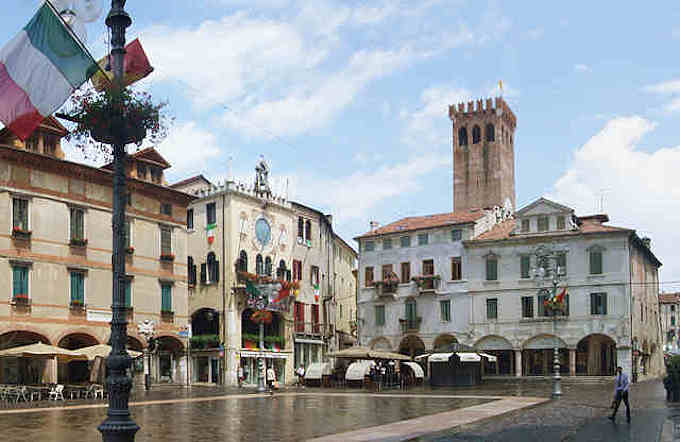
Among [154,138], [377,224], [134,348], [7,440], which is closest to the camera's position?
[154,138]

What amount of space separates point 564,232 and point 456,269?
829 centimetres

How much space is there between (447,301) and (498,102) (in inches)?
1891

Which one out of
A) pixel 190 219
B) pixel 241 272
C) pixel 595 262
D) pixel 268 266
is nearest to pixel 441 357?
pixel 595 262

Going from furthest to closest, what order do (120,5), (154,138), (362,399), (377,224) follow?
(377,224), (362,399), (154,138), (120,5)

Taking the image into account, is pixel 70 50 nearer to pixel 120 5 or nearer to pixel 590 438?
pixel 120 5

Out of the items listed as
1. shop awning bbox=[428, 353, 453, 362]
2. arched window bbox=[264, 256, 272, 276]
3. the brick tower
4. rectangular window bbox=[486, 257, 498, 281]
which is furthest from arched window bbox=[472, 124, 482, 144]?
shop awning bbox=[428, 353, 453, 362]

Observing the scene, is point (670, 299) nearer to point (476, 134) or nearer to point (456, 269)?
point (476, 134)

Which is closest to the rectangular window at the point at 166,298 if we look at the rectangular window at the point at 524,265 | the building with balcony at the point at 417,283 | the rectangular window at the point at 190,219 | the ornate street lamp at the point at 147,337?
the ornate street lamp at the point at 147,337

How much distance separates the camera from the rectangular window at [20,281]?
3872cm

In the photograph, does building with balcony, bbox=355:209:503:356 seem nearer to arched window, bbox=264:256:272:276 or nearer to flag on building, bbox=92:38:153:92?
arched window, bbox=264:256:272:276

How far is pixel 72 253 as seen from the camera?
41938mm

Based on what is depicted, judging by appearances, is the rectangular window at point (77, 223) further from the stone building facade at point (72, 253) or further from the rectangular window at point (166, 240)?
the rectangular window at point (166, 240)

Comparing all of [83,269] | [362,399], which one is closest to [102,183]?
[83,269]

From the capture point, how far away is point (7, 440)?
18.3m
